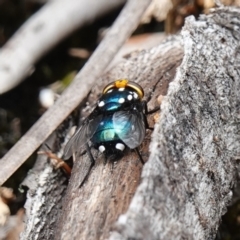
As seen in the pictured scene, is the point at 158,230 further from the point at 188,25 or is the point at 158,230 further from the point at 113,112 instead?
the point at 188,25

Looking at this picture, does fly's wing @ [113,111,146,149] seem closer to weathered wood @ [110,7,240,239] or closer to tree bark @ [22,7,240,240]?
tree bark @ [22,7,240,240]

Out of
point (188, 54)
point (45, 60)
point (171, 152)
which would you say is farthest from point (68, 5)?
point (171, 152)

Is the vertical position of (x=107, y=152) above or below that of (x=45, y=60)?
above

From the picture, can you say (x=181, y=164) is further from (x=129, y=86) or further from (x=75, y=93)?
(x=75, y=93)

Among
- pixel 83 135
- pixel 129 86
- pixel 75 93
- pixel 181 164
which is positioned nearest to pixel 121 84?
pixel 129 86

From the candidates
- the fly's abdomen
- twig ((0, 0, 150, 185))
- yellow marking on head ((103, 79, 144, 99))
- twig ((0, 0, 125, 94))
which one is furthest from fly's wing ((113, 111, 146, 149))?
twig ((0, 0, 125, 94))
